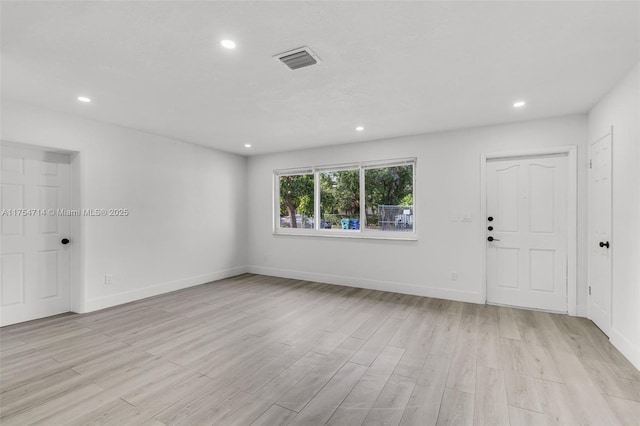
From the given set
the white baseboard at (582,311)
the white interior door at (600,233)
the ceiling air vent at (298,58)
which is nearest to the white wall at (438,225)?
the white baseboard at (582,311)

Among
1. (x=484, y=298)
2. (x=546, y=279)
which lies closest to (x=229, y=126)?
(x=484, y=298)

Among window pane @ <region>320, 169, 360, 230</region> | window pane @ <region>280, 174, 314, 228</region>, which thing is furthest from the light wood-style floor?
window pane @ <region>280, 174, 314, 228</region>

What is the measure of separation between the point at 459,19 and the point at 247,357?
3092 mm

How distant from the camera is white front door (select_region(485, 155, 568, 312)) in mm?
3809

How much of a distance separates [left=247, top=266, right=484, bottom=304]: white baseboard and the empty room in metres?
0.03

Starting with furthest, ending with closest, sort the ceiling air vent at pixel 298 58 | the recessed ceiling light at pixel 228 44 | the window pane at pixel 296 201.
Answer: the window pane at pixel 296 201 → the ceiling air vent at pixel 298 58 → the recessed ceiling light at pixel 228 44

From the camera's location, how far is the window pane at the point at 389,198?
483 centimetres

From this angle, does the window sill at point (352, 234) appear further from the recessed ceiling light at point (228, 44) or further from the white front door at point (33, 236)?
the recessed ceiling light at point (228, 44)

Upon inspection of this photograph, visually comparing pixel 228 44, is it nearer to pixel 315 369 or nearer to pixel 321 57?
pixel 321 57

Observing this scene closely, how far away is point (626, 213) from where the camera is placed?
8.73ft

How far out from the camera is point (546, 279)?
3871mm

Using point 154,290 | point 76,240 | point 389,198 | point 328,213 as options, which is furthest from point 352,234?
point 76,240

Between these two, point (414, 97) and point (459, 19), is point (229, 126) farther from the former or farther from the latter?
point (459, 19)

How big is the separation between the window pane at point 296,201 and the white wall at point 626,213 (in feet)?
13.9
